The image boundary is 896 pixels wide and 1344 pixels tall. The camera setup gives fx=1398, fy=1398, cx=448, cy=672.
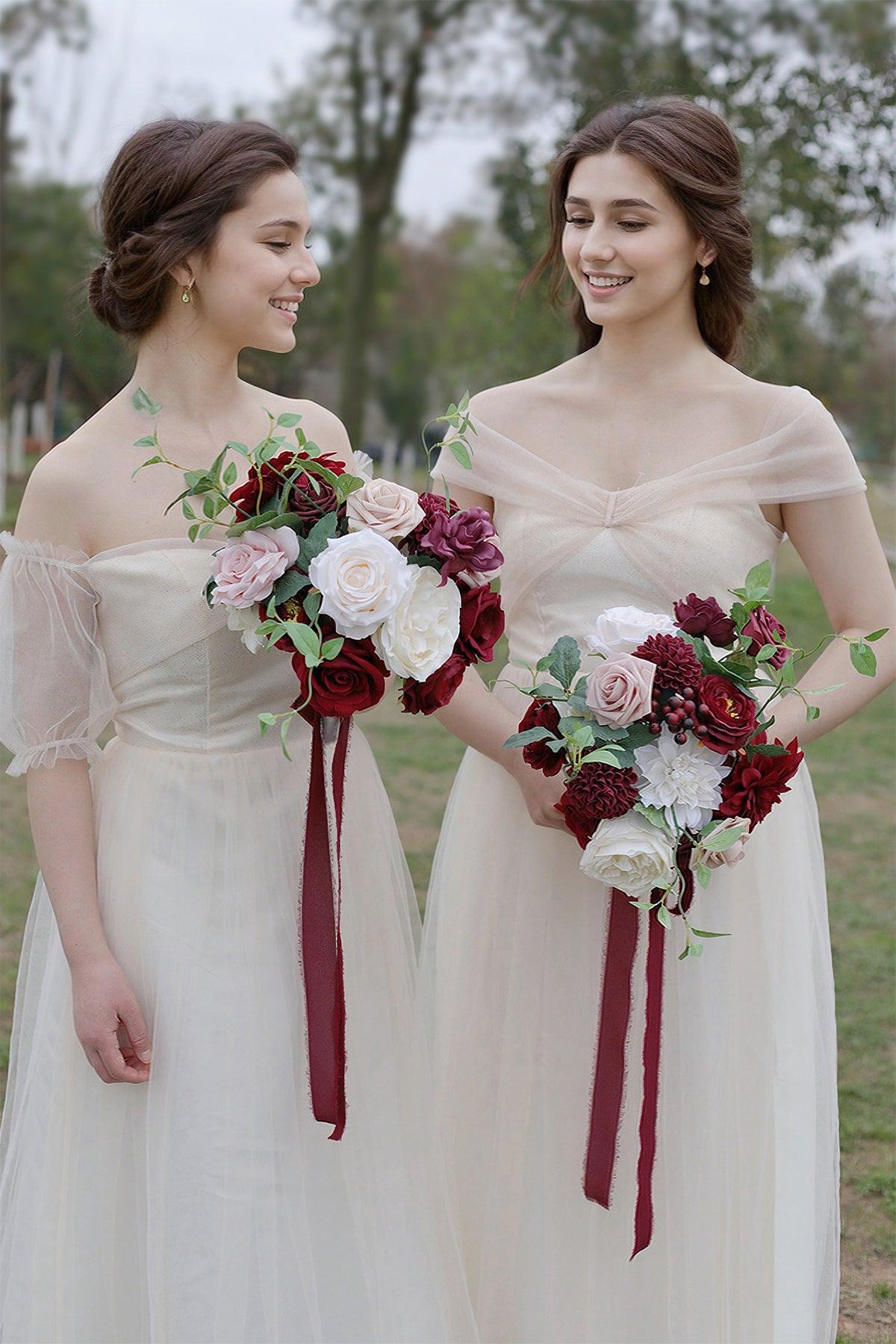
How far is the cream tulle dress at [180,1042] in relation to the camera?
2.55 meters

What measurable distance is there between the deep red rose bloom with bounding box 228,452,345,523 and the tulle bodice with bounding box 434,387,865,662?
0.69 meters

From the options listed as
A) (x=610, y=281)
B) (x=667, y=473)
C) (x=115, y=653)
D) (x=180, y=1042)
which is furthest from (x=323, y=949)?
(x=610, y=281)

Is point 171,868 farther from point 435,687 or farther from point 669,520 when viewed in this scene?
point 669,520

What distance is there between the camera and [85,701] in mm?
2588

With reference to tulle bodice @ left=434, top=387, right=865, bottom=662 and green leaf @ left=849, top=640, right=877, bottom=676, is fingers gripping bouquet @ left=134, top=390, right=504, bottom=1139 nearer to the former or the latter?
tulle bodice @ left=434, top=387, right=865, bottom=662

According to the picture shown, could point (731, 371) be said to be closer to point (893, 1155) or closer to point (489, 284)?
point (893, 1155)

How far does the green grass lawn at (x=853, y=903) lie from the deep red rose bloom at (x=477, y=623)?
2.28m

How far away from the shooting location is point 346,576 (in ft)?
7.38

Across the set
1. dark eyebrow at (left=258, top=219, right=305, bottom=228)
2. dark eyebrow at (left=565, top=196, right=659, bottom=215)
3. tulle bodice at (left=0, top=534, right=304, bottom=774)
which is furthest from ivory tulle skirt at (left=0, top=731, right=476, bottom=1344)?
dark eyebrow at (left=565, top=196, right=659, bottom=215)

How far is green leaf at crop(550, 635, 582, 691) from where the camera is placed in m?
2.52

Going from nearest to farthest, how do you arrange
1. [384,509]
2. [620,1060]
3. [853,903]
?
[384,509], [620,1060], [853,903]

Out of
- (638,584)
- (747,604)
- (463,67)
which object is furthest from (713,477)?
(463,67)

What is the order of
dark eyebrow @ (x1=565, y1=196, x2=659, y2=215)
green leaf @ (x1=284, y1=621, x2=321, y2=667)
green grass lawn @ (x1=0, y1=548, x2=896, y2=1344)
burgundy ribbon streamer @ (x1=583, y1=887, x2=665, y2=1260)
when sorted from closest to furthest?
green leaf @ (x1=284, y1=621, x2=321, y2=667) → burgundy ribbon streamer @ (x1=583, y1=887, x2=665, y2=1260) → dark eyebrow @ (x1=565, y1=196, x2=659, y2=215) → green grass lawn @ (x1=0, y1=548, x2=896, y2=1344)

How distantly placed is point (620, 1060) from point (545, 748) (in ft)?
2.27
